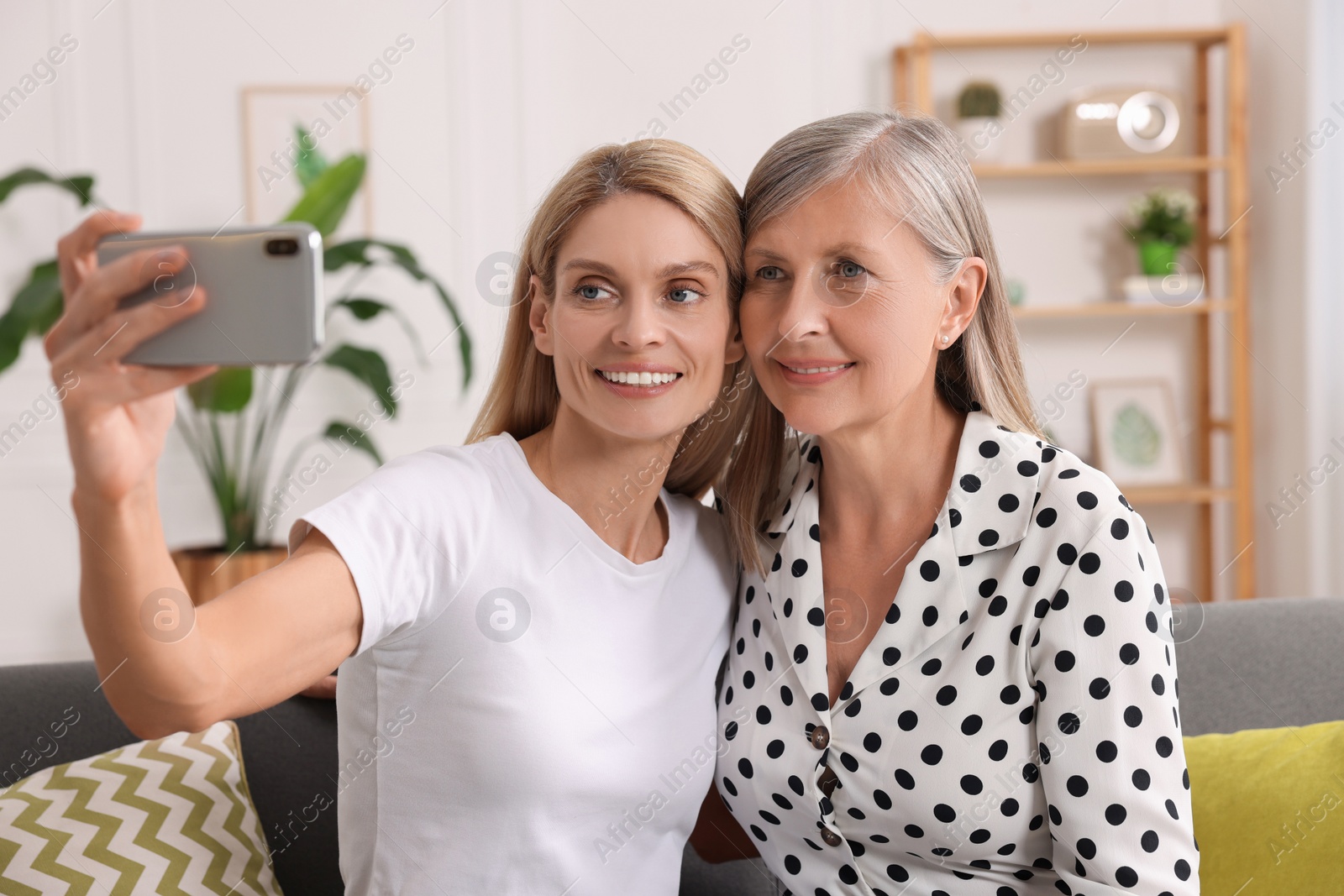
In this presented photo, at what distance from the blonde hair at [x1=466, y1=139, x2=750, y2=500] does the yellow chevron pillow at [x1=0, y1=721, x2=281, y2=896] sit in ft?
1.77

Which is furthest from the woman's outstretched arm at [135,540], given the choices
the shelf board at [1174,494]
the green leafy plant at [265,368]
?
the shelf board at [1174,494]

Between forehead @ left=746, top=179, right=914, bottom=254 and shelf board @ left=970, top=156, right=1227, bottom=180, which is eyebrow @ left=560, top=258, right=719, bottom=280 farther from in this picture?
shelf board @ left=970, top=156, right=1227, bottom=180

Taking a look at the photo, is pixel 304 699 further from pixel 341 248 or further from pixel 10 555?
pixel 10 555

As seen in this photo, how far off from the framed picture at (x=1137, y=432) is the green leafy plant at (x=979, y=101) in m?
1.08

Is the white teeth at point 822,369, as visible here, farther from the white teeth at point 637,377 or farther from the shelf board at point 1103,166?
the shelf board at point 1103,166

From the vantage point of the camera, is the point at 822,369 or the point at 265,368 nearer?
the point at 822,369

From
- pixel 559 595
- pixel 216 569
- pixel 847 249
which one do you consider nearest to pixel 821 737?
pixel 559 595

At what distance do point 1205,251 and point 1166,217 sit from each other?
32cm

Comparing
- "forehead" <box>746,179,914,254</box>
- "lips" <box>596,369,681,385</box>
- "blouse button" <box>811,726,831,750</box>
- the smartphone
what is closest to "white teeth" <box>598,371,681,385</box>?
"lips" <box>596,369,681,385</box>

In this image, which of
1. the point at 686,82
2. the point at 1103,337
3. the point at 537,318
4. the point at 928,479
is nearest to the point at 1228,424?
the point at 1103,337

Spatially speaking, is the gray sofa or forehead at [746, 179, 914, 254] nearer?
forehead at [746, 179, 914, 254]

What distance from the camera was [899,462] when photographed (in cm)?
135

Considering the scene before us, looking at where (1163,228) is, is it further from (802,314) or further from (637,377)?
(637,377)

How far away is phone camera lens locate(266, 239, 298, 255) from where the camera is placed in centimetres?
64
